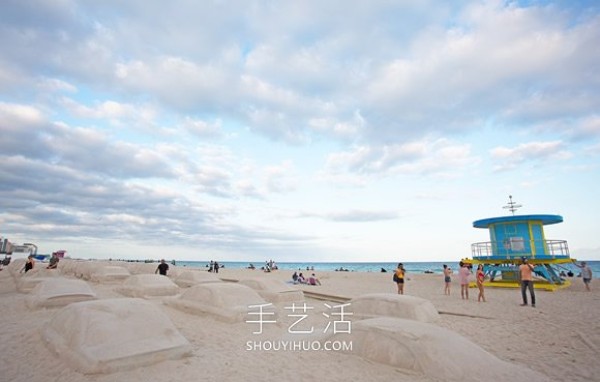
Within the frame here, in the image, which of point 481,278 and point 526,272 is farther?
point 481,278

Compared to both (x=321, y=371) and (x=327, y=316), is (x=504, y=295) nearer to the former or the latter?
(x=327, y=316)

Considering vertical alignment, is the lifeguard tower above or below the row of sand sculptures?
above

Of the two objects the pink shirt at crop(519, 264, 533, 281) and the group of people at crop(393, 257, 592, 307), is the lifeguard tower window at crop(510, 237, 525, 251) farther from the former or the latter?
the pink shirt at crop(519, 264, 533, 281)

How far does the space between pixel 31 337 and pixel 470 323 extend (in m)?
14.4

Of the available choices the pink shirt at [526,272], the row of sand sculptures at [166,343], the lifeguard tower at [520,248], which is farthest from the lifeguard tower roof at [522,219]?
the row of sand sculptures at [166,343]

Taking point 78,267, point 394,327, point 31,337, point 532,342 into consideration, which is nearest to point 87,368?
point 31,337

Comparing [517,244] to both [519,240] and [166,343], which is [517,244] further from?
[166,343]

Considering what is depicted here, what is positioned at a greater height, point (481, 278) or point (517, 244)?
point (517, 244)

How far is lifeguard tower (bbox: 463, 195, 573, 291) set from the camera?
22755 mm

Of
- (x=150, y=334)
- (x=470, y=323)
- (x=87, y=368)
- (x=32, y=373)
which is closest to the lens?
(x=87, y=368)

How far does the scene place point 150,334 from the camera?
7.30 m

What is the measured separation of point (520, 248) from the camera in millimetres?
23406

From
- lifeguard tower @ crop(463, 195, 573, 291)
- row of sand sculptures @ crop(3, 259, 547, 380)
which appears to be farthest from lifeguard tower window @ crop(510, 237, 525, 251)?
row of sand sculptures @ crop(3, 259, 547, 380)

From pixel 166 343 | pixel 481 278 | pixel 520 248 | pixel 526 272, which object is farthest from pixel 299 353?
pixel 520 248
